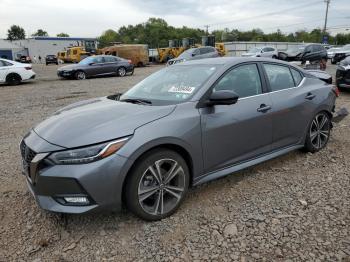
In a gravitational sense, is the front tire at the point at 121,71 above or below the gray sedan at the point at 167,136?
below

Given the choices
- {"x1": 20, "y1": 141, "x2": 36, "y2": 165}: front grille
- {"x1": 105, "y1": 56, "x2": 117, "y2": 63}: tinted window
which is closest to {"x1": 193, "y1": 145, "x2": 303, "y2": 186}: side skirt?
{"x1": 20, "y1": 141, "x2": 36, "y2": 165}: front grille

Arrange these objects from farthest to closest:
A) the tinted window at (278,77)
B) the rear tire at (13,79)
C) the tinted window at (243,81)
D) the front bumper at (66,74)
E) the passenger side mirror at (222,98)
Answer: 1. the front bumper at (66,74)
2. the rear tire at (13,79)
3. the tinted window at (278,77)
4. the tinted window at (243,81)
5. the passenger side mirror at (222,98)

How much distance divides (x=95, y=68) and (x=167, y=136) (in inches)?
705

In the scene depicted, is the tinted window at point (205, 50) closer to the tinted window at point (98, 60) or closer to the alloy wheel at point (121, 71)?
the alloy wheel at point (121, 71)

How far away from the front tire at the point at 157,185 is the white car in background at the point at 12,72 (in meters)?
15.0

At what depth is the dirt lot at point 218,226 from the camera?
9.50ft

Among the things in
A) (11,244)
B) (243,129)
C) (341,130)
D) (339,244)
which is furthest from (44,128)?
(341,130)

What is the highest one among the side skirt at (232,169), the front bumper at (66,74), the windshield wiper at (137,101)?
the windshield wiper at (137,101)

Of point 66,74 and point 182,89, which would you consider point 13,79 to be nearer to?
point 66,74

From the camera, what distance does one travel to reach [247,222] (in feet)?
10.9

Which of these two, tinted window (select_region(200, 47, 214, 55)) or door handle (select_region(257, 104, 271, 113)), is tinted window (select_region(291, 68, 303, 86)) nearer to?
door handle (select_region(257, 104, 271, 113))

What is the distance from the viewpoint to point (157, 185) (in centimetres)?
328

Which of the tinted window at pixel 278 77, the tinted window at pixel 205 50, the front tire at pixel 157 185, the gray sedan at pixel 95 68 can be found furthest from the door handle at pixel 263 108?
the tinted window at pixel 205 50

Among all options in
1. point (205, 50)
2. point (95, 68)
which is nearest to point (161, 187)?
point (95, 68)
